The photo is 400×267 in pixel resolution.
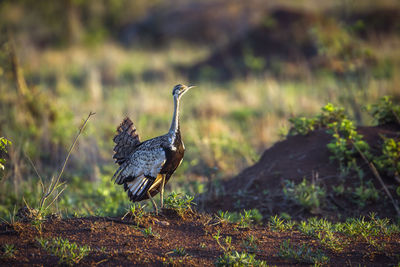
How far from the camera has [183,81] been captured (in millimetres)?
15266

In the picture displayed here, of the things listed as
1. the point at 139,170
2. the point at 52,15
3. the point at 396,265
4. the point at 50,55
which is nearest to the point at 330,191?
the point at 396,265

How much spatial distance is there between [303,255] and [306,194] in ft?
6.96

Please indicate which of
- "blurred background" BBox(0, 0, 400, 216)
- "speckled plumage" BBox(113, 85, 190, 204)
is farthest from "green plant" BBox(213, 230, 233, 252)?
"blurred background" BBox(0, 0, 400, 216)

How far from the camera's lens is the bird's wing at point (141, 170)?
488cm

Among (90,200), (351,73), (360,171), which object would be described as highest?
(351,73)

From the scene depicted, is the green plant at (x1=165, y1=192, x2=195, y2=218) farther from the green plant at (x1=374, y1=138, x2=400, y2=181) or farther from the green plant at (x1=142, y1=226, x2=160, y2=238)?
the green plant at (x1=374, y1=138, x2=400, y2=181)

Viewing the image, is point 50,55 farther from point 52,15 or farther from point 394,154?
point 394,154

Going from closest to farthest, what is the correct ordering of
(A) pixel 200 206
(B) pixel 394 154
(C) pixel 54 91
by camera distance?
(B) pixel 394 154 → (A) pixel 200 206 → (C) pixel 54 91

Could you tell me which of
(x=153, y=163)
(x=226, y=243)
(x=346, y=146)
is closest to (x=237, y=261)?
(x=226, y=243)

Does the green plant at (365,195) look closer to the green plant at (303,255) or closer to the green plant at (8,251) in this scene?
the green plant at (303,255)

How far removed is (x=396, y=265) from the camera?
3.89 meters

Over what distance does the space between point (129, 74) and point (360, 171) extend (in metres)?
12.2

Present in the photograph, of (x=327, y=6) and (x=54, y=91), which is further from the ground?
(x=327, y=6)

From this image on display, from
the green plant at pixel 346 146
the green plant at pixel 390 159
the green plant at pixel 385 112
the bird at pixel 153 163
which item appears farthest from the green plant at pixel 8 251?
the green plant at pixel 385 112
